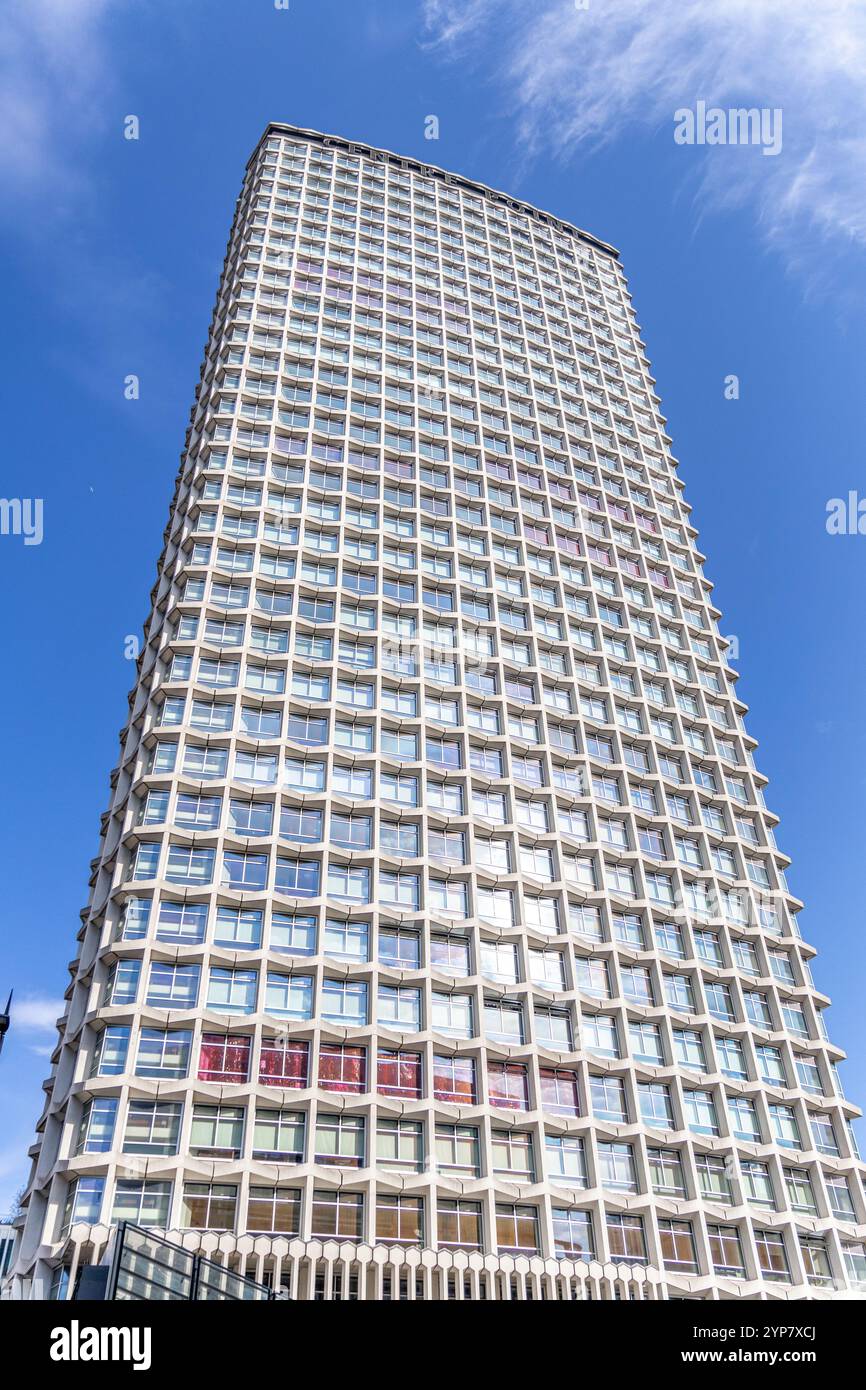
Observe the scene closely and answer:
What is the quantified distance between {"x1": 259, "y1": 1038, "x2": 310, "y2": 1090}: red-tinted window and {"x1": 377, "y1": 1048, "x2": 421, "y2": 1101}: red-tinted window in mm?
3150

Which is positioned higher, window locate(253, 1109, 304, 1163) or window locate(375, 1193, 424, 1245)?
window locate(253, 1109, 304, 1163)

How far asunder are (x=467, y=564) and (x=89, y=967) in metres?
32.6

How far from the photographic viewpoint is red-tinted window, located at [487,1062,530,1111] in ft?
147

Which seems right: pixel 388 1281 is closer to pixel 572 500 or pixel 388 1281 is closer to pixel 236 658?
pixel 236 658

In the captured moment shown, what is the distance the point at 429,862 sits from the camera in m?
50.4

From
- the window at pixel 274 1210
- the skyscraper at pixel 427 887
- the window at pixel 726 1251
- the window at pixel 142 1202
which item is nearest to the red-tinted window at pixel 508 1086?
the skyscraper at pixel 427 887

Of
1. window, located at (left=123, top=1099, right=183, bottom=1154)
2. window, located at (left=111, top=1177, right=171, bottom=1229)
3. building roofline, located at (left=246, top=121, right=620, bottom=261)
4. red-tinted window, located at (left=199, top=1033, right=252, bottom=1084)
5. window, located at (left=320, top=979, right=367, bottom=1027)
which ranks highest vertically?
building roofline, located at (left=246, top=121, right=620, bottom=261)

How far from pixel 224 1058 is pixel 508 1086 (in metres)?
12.2

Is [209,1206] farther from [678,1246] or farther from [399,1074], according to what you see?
[678,1246]

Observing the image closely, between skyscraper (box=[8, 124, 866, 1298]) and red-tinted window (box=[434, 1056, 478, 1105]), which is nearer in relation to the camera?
skyscraper (box=[8, 124, 866, 1298])

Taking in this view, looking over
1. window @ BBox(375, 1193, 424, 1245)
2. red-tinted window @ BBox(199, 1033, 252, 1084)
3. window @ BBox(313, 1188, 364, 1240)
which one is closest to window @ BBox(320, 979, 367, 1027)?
red-tinted window @ BBox(199, 1033, 252, 1084)

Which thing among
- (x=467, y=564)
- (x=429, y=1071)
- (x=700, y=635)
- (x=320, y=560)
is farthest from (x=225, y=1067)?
(x=700, y=635)

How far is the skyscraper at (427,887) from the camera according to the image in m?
40.3

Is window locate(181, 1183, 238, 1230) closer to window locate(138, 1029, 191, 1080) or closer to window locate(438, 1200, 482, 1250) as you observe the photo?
window locate(138, 1029, 191, 1080)
